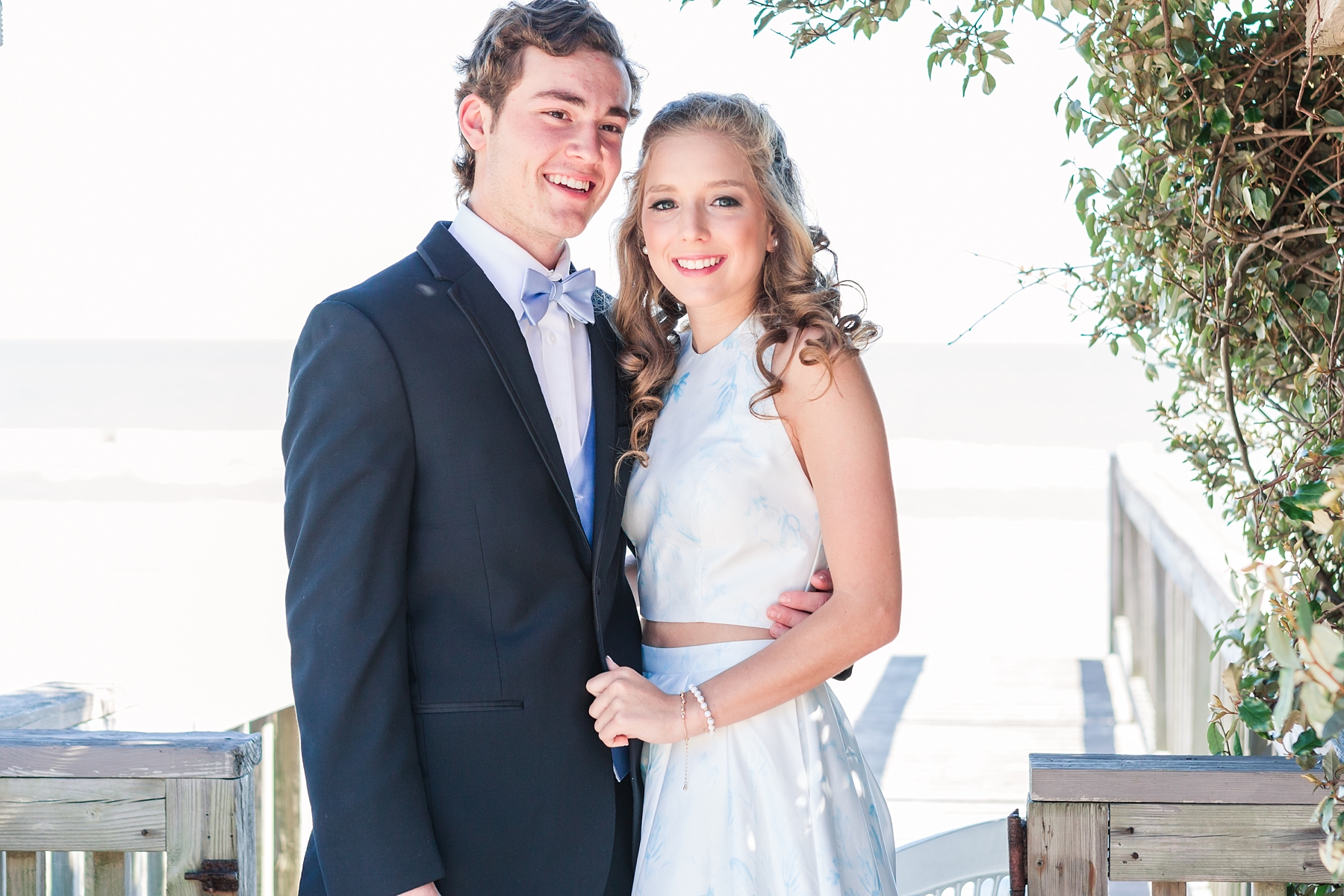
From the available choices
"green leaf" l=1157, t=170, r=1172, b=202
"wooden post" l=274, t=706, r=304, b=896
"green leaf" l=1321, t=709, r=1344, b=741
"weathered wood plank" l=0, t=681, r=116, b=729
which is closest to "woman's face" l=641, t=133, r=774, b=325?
"green leaf" l=1157, t=170, r=1172, b=202

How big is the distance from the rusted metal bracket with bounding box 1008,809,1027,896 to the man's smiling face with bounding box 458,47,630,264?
3.70 ft

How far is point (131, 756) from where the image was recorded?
1.69 metres

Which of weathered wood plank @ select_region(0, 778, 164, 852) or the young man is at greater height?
the young man

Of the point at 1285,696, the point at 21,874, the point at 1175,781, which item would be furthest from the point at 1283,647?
the point at 21,874

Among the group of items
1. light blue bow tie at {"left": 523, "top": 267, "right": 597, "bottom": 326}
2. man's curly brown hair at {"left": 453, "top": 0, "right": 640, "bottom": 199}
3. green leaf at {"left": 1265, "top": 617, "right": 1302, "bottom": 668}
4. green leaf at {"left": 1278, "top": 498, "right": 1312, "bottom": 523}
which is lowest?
green leaf at {"left": 1265, "top": 617, "right": 1302, "bottom": 668}

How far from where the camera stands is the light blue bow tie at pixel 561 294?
6.23 feet

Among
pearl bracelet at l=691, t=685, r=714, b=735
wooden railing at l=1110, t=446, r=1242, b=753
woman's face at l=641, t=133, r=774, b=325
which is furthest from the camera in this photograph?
wooden railing at l=1110, t=446, r=1242, b=753

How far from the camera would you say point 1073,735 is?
5680 millimetres

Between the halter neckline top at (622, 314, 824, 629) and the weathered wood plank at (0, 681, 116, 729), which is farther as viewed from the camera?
the weathered wood plank at (0, 681, 116, 729)

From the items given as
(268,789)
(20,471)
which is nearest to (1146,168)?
(268,789)

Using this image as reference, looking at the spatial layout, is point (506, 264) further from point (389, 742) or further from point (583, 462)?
point (389, 742)

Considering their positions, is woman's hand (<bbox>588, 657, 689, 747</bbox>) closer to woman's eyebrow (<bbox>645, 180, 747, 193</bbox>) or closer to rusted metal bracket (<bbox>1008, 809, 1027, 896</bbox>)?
rusted metal bracket (<bbox>1008, 809, 1027, 896</bbox>)

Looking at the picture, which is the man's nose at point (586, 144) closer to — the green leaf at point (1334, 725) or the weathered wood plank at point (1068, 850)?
the weathered wood plank at point (1068, 850)

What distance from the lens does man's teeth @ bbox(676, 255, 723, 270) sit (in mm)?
2033
